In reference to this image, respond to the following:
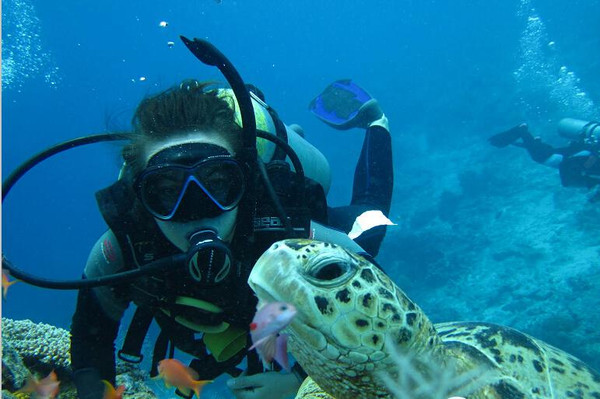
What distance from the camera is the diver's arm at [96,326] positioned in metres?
2.48

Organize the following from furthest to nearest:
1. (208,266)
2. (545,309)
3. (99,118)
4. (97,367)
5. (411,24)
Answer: (411,24) < (99,118) < (545,309) < (97,367) < (208,266)

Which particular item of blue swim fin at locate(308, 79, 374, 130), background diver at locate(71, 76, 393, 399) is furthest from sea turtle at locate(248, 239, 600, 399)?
blue swim fin at locate(308, 79, 374, 130)

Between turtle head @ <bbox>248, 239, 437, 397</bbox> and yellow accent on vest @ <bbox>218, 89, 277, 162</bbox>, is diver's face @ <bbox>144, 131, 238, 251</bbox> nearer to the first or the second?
yellow accent on vest @ <bbox>218, 89, 277, 162</bbox>

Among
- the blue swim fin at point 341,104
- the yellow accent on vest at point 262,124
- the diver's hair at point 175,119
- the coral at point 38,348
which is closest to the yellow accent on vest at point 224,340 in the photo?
the diver's hair at point 175,119

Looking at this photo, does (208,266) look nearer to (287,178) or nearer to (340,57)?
(287,178)

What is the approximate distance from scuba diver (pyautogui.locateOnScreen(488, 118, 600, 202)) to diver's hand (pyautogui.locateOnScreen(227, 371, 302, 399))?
954cm

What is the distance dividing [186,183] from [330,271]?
3.55ft

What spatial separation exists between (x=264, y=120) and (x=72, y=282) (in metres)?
1.87

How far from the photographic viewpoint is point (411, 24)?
78.0m

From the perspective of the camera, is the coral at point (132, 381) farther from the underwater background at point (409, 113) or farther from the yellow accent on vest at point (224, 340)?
the underwater background at point (409, 113)

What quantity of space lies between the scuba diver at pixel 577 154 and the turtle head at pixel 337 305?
9.73 metres

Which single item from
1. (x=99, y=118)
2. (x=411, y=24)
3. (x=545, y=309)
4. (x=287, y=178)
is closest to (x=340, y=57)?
(x=411, y=24)

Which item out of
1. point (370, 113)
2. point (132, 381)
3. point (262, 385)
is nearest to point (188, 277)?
point (262, 385)

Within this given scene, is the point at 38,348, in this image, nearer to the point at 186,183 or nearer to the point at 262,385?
the point at 262,385
